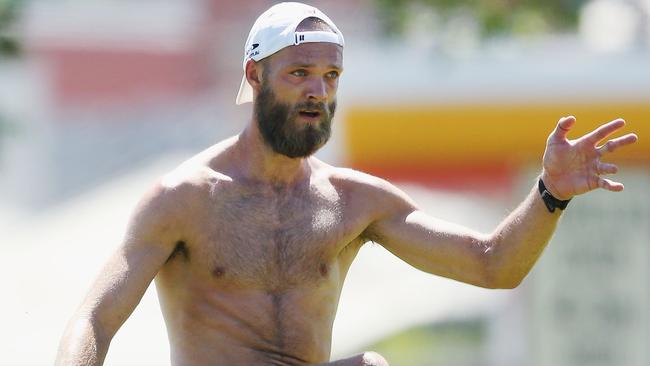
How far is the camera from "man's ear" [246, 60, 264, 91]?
7762 millimetres

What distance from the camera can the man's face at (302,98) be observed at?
754 cm

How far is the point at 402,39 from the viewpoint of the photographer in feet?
61.2

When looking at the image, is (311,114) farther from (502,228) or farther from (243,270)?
(502,228)

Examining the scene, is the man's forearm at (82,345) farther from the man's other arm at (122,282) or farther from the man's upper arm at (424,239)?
the man's upper arm at (424,239)

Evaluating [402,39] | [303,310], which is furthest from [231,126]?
[303,310]

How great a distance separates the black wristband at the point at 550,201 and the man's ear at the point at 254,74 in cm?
125

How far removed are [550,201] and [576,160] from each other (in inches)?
8.5

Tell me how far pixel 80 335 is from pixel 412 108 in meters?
10.3

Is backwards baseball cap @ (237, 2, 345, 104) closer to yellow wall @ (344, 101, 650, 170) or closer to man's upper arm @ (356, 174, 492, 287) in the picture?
man's upper arm @ (356, 174, 492, 287)

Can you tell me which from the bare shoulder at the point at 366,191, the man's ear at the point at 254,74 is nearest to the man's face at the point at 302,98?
the man's ear at the point at 254,74

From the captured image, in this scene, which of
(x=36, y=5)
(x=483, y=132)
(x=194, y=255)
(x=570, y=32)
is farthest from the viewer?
(x=36, y=5)

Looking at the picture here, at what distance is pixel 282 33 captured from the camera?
764cm

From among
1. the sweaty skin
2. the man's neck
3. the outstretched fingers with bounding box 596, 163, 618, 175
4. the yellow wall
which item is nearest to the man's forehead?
the man's neck

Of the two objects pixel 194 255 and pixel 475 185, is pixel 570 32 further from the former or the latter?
pixel 194 255
